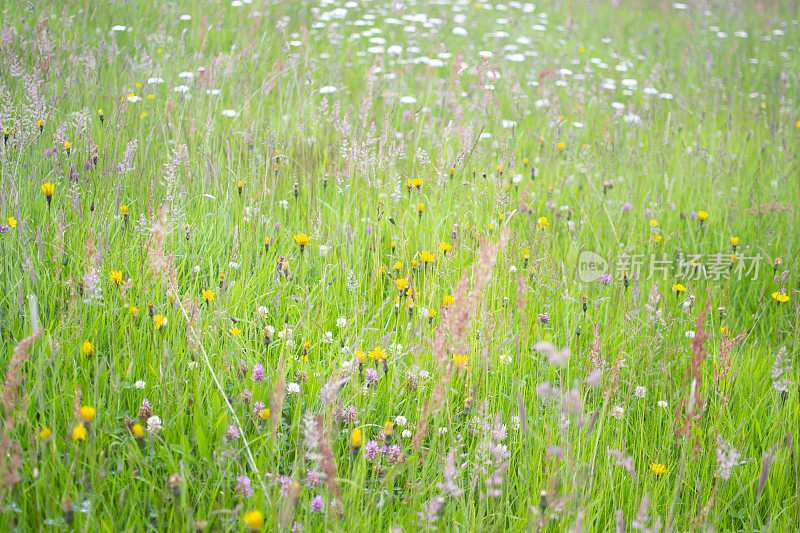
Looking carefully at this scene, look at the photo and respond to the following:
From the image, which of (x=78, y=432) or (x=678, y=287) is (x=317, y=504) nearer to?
(x=78, y=432)

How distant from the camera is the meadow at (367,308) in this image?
1.33 metres

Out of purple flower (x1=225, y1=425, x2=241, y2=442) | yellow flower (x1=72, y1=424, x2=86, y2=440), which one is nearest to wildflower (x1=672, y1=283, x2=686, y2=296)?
purple flower (x1=225, y1=425, x2=241, y2=442)

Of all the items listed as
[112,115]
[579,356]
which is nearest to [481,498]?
[579,356]

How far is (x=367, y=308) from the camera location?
207cm

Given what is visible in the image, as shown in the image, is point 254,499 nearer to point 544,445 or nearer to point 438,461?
point 438,461

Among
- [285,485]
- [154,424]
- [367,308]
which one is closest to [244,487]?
[285,485]

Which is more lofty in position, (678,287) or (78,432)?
(78,432)

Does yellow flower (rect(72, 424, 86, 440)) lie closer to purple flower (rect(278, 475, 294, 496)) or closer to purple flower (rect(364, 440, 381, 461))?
purple flower (rect(278, 475, 294, 496))

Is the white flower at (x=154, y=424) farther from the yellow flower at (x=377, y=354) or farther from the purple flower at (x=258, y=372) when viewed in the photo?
the yellow flower at (x=377, y=354)

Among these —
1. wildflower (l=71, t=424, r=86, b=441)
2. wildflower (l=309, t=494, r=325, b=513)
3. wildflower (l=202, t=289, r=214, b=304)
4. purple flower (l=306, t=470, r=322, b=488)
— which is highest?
wildflower (l=71, t=424, r=86, b=441)

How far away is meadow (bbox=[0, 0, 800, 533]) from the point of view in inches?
52.3

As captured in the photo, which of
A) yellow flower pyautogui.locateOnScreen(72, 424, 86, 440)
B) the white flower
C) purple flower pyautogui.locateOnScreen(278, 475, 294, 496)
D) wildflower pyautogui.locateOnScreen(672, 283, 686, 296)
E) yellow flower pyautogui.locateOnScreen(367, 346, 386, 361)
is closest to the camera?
yellow flower pyautogui.locateOnScreen(72, 424, 86, 440)

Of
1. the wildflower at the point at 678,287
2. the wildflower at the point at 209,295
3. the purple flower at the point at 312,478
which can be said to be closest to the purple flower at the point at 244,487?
the purple flower at the point at 312,478

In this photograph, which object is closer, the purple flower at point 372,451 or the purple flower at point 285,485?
the purple flower at point 285,485
